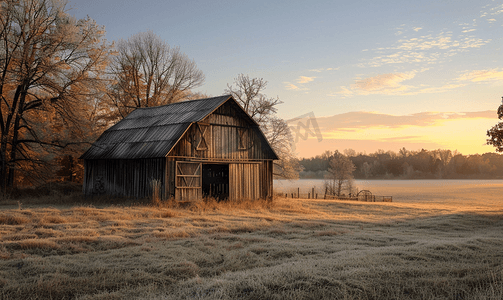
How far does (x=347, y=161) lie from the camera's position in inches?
2562

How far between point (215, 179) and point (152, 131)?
19.1 feet

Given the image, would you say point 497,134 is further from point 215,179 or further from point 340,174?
point 340,174

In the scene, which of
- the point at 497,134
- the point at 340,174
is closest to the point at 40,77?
the point at 497,134

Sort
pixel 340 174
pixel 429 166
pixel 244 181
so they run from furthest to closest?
1. pixel 429 166
2. pixel 340 174
3. pixel 244 181

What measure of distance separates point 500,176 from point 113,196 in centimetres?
16268

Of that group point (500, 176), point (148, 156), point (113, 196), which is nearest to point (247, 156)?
point (148, 156)

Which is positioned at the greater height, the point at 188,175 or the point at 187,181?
the point at 188,175

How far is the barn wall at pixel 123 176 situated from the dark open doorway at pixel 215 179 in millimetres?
5553

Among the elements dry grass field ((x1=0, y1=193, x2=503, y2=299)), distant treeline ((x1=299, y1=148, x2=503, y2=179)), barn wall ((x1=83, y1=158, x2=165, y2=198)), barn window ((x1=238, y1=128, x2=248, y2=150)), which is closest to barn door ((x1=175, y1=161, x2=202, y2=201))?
barn wall ((x1=83, y1=158, x2=165, y2=198))

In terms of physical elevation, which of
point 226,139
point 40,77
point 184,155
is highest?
point 40,77

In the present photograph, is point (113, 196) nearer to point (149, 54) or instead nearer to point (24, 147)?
point (24, 147)

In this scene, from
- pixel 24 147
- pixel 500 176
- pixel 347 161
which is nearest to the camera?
pixel 24 147

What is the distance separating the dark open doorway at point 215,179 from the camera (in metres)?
27.0

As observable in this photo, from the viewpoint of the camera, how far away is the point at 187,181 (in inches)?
862
